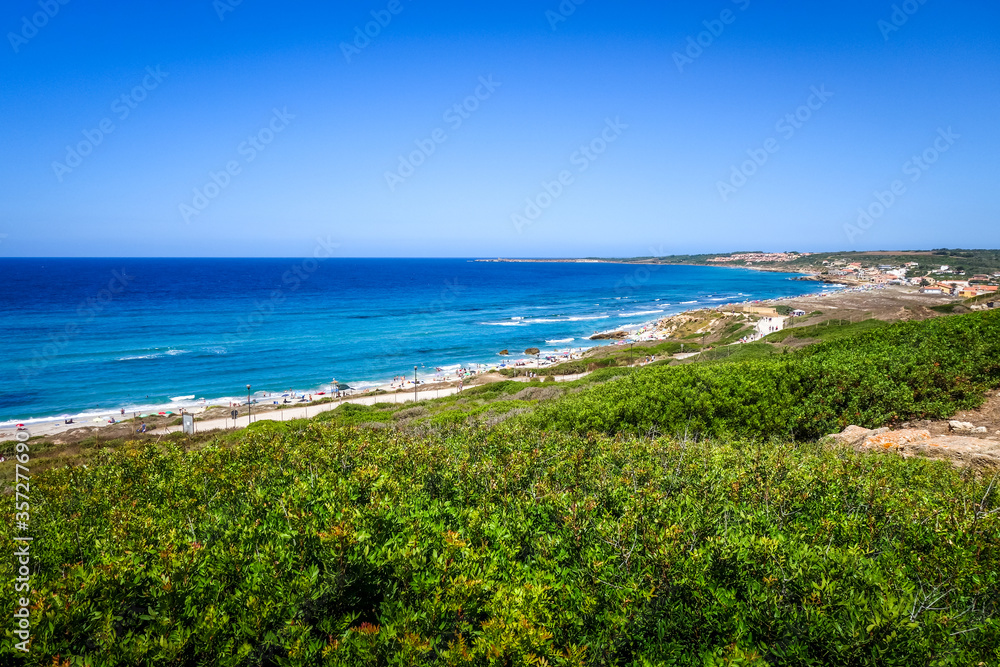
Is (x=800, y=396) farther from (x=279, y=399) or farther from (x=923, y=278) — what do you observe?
(x=923, y=278)

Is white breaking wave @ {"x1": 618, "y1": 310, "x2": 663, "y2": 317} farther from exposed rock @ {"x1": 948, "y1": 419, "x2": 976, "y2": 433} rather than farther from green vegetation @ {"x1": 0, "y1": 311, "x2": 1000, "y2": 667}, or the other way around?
green vegetation @ {"x1": 0, "y1": 311, "x2": 1000, "y2": 667}

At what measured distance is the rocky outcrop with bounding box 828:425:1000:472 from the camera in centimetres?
932

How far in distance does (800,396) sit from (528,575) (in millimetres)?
12529

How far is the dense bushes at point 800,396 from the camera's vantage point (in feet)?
43.0

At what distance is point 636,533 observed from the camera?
16.3ft

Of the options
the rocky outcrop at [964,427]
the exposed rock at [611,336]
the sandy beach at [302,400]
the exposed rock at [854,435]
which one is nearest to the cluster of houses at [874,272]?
the sandy beach at [302,400]

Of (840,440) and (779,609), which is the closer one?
(779,609)

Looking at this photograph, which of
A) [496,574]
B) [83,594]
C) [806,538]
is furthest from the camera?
[806,538]

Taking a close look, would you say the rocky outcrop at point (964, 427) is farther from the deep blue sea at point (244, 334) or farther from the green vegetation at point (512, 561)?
the deep blue sea at point (244, 334)

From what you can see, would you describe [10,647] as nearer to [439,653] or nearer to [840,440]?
[439,653]

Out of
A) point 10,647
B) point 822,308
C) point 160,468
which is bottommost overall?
point 822,308

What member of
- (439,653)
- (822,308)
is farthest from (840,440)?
(822,308)

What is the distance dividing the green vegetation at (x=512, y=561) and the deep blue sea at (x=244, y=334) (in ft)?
127

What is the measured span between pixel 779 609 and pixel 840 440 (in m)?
9.48
